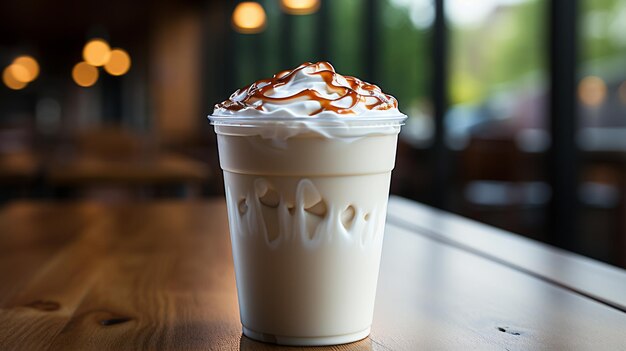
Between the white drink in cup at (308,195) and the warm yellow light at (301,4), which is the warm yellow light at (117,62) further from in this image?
the white drink in cup at (308,195)

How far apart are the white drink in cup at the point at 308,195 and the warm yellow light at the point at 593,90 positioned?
7.94 feet

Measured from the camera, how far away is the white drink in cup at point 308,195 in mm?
635

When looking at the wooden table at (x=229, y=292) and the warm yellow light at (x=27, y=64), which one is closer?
the wooden table at (x=229, y=292)

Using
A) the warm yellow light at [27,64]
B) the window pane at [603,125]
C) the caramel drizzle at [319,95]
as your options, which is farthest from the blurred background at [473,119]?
the warm yellow light at [27,64]

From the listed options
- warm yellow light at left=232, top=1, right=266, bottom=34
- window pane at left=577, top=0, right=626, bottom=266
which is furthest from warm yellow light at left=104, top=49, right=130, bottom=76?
window pane at left=577, top=0, right=626, bottom=266

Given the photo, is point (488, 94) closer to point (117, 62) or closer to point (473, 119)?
point (473, 119)

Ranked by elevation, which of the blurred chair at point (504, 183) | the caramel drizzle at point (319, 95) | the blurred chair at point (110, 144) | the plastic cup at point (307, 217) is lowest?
the blurred chair at point (504, 183)

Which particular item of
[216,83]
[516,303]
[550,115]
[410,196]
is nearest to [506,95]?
[410,196]

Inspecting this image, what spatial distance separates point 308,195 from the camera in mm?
642

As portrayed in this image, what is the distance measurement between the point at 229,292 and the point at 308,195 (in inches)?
11.5

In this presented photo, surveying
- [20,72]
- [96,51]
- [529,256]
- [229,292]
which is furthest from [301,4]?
[20,72]

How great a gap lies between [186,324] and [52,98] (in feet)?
76.2

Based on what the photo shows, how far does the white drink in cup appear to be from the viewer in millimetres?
635

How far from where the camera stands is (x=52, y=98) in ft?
73.9
